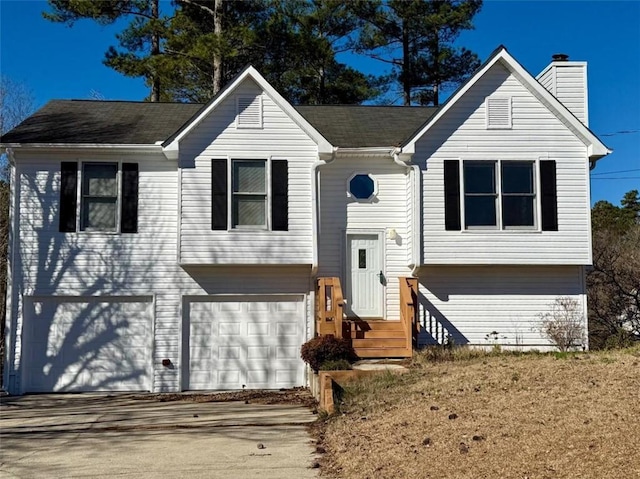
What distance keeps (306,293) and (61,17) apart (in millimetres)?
16081

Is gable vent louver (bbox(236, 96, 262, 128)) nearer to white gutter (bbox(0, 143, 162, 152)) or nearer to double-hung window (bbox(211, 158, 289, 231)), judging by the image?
double-hung window (bbox(211, 158, 289, 231))

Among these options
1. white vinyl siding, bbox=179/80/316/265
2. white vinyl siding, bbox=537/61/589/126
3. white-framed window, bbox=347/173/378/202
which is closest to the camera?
white vinyl siding, bbox=179/80/316/265

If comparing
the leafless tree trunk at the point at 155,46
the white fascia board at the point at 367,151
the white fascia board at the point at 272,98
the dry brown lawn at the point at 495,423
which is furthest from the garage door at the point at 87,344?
→ the leafless tree trunk at the point at 155,46

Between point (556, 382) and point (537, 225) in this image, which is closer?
point (556, 382)

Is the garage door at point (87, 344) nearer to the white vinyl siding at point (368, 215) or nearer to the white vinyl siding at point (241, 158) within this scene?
the white vinyl siding at point (241, 158)

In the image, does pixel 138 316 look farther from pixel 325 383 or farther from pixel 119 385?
pixel 325 383

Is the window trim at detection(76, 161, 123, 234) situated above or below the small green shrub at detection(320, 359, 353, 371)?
above

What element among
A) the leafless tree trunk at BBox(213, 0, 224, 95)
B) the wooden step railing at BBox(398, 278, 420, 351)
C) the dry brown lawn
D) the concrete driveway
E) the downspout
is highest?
the leafless tree trunk at BBox(213, 0, 224, 95)

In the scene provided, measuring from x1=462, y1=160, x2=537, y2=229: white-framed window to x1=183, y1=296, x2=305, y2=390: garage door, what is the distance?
14.0ft

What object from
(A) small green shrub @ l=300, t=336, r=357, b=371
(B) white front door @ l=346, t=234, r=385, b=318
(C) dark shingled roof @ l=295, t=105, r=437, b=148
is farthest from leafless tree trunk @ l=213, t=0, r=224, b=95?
(A) small green shrub @ l=300, t=336, r=357, b=371

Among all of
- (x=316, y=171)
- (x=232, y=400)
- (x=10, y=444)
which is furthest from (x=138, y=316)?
(x=10, y=444)

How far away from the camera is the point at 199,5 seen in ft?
82.4

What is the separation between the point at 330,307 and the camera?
14398 millimetres

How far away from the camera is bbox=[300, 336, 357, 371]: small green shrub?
1301 cm
